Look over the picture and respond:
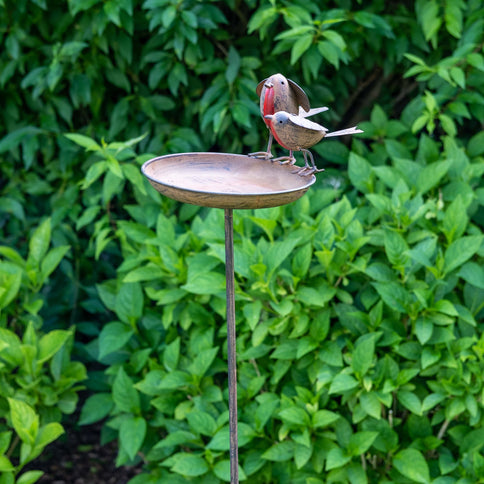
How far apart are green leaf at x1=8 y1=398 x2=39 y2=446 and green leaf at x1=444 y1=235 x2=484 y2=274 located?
57.0 inches

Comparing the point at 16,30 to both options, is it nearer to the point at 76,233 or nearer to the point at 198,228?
the point at 76,233

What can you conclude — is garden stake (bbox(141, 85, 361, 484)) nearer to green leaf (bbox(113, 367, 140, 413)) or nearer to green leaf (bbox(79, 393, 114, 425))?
green leaf (bbox(113, 367, 140, 413))

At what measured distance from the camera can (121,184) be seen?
114 inches

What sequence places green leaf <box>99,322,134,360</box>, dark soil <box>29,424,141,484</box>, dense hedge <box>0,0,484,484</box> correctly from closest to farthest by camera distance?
dense hedge <box>0,0,484,484</box>, green leaf <box>99,322,134,360</box>, dark soil <box>29,424,141,484</box>

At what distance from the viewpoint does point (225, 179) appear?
154 cm

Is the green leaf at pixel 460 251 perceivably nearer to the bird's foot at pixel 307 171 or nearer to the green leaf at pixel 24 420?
the bird's foot at pixel 307 171

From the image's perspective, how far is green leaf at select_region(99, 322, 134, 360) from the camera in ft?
8.08

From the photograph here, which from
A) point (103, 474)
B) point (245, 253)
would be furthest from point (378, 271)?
point (103, 474)

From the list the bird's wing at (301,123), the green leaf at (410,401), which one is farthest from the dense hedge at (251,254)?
the bird's wing at (301,123)

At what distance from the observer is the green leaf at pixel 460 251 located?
221cm

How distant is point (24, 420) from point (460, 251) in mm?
1540

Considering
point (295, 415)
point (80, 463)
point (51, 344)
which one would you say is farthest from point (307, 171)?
point (80, 463)

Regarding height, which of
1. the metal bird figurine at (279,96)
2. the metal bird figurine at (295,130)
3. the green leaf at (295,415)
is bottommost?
the green leaf at (295,415)

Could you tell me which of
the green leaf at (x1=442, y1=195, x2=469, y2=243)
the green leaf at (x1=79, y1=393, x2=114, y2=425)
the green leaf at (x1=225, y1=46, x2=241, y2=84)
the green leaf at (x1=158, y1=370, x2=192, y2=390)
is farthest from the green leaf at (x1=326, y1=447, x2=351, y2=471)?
the green leaf at (x1=225, y1=46, x2=241, y2=84)
